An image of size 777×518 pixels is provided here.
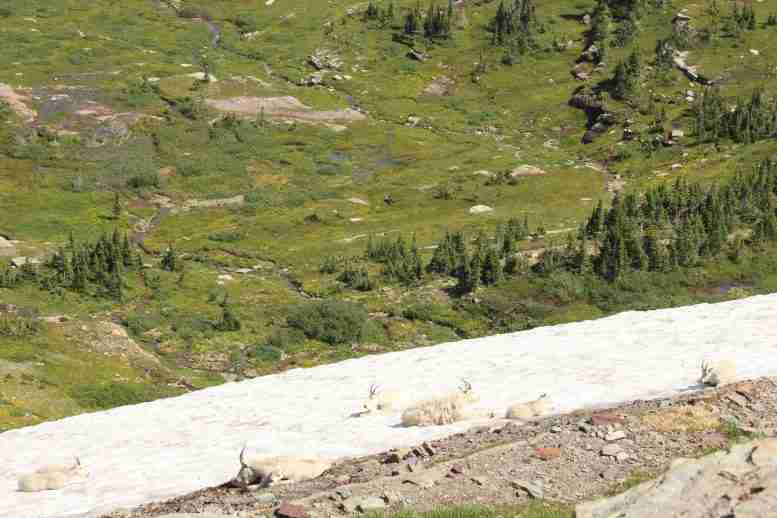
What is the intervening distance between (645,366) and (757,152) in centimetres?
11276

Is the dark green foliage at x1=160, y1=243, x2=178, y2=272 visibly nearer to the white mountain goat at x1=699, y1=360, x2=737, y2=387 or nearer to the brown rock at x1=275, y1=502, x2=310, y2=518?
the white mountain goat at x1=699, y1=360, x2=737, y2=387

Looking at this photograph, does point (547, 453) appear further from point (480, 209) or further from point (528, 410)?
point (480, 209)

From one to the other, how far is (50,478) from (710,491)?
1804 centimetres

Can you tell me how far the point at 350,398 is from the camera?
30953 millimetres

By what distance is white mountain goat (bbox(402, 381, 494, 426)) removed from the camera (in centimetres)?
Answer: 2489

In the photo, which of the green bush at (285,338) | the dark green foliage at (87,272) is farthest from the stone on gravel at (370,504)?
the dark green foliage at (87,272)

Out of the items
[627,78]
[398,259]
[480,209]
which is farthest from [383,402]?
[627,78]

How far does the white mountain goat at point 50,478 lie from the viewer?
24719 mm

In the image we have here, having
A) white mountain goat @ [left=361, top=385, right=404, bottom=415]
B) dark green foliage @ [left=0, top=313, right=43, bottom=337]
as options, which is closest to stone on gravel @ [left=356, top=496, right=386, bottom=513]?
white mountain goat @ [left=361, top=385, right=404, bottom=415]

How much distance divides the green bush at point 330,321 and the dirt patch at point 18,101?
10452cm

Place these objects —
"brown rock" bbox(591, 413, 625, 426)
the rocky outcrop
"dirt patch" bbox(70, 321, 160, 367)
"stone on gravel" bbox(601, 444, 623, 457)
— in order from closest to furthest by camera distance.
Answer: the rocky outcrop < "stone on gravel" bbox(601, 444, 623, 457) < "brown rock" bbox(591, 413, 625, 426) < "dirt patch" bbox(70, 321, 160, 367)

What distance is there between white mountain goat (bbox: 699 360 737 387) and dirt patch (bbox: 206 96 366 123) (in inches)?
6202

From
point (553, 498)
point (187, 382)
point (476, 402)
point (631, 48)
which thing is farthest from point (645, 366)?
point (631, 48)

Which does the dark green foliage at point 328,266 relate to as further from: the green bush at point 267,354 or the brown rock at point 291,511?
the brown rock at point 291,511
